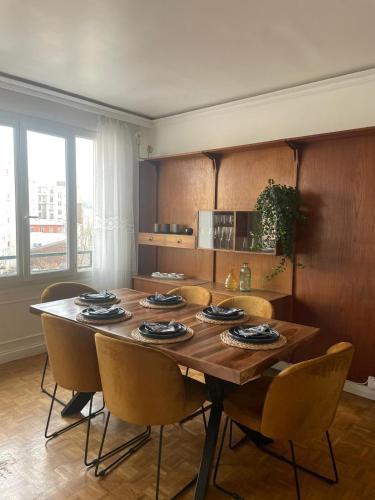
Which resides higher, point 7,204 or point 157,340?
point 7,204

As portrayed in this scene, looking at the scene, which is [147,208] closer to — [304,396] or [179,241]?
[179,241]

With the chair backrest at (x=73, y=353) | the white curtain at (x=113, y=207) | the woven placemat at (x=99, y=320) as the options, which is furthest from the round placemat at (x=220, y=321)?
the white curtain at (x=113, y=207)

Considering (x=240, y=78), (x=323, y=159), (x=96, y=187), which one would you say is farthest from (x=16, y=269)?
(x=323, y=159)

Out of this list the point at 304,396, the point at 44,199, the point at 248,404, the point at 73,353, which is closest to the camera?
the point at 304,396

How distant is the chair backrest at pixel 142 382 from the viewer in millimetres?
1788

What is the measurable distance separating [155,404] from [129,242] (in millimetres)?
2899

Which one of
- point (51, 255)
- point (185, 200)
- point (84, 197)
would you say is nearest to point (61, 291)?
point (51, 255)

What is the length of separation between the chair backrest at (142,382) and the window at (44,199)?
2.24m

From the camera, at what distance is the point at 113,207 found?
4383 mm

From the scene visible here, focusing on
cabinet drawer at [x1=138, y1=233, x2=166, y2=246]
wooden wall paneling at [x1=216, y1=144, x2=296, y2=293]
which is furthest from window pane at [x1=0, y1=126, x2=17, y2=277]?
wooden wall paneling at [x1=216, y1=144, x2=296, y2=293]

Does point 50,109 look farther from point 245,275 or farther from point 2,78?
point 245,275

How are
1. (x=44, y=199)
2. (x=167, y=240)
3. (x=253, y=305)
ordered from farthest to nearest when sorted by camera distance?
(x=167, y=240), (x=44, y=199), (x=253, y=305)

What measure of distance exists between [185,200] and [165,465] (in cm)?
281

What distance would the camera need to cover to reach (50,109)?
152 inches
